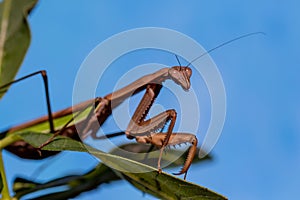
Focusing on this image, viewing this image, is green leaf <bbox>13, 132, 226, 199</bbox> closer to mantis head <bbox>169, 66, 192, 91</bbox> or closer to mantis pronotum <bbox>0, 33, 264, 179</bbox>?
mantis pronotum <bbox>0, 33, 264, 179</bbox>

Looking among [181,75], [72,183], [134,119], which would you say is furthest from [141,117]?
[72,183]

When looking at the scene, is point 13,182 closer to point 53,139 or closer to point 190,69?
point 53,139

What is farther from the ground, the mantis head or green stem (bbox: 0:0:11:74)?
the mantis head

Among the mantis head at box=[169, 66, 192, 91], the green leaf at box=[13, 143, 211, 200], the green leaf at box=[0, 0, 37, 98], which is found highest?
the mantis head at box=[169, 66, 192, 91]

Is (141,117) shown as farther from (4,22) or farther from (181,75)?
(4,22)

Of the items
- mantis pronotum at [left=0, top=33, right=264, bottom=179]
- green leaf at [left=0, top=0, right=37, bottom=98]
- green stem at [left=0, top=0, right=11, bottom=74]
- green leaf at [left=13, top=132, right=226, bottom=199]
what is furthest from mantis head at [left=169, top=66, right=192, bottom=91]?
green stem at [left=0, top=0, right=11, bottom=74]

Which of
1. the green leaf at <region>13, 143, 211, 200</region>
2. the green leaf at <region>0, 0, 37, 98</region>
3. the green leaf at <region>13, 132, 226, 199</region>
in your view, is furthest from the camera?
the green leaf at <region>13, 143, 211, 200</region>

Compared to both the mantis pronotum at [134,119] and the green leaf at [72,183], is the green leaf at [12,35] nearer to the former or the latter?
the mantis pronotum at [134,119]
